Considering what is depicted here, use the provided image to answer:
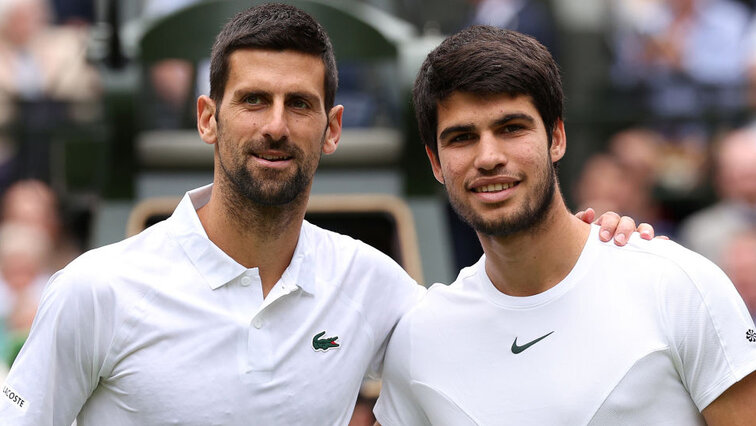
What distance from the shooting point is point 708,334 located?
2506 mm

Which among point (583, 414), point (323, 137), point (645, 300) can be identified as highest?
point (323, 137)

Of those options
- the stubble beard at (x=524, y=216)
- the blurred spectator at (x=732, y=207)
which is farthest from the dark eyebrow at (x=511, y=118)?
the blurred spectator at (x=732, y=207)

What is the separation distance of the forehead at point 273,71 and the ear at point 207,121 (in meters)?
0.10

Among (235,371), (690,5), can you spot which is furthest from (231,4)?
(235,371)

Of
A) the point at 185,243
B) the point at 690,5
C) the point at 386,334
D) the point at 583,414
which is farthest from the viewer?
the point at 690,5

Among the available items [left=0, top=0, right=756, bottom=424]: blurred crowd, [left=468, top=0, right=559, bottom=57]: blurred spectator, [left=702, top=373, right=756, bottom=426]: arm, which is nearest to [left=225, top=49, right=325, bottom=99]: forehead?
[left=702, top=373, right=756, bottom=426]: arm

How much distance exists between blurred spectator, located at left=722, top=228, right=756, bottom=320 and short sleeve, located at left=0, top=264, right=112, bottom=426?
9.76ft

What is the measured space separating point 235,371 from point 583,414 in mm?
790

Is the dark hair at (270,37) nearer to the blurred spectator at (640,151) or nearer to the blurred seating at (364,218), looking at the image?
the blurred seating at (364,218)

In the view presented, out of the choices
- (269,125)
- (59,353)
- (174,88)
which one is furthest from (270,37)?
(174,88)

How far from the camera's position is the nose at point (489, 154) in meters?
2.66

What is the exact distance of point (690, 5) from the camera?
6793mm

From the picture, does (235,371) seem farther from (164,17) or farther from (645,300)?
(164,17)

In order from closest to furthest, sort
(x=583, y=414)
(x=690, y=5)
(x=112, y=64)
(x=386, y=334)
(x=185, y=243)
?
1. (x=583, y=414)
2. (x=185, y=243)
3. (x=386, y=334)
4. (x=112, y=64)
5. (x=690, y=5)
